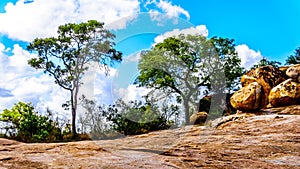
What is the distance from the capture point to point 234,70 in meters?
19.7

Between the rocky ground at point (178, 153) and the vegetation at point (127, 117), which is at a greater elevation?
the vegetation at point (127, 117)

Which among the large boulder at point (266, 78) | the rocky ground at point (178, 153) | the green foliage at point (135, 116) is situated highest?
the large boulder at point (266, 78)

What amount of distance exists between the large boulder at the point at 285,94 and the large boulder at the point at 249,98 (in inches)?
20.1

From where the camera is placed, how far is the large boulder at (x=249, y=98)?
1183cm

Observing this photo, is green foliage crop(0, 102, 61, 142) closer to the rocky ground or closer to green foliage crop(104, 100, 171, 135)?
green foliage crop(104, 100, 171, 135)

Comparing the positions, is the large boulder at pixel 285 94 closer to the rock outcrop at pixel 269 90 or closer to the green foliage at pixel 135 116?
the rock outcrop at pixel 269 90

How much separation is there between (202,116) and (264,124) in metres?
4.79

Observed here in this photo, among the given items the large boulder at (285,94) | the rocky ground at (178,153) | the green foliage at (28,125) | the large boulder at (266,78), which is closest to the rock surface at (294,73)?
the large boulder at (285,94)

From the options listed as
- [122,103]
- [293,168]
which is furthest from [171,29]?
[293,168]

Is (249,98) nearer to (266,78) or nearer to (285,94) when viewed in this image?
(285,94)

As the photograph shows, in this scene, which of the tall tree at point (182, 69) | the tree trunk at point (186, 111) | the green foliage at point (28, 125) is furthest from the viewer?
the green foliage at point (28, 125)

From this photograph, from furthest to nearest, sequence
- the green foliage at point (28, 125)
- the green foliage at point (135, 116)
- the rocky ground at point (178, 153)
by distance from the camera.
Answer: the green foliage at point (28, 125) < the green foliage at point (135, 116) < the rocky ground at point (178, 153)

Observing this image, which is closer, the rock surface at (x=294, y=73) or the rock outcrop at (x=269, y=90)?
the rock outcrop at (x=269, y=90)

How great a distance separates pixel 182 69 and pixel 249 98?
148 inches
